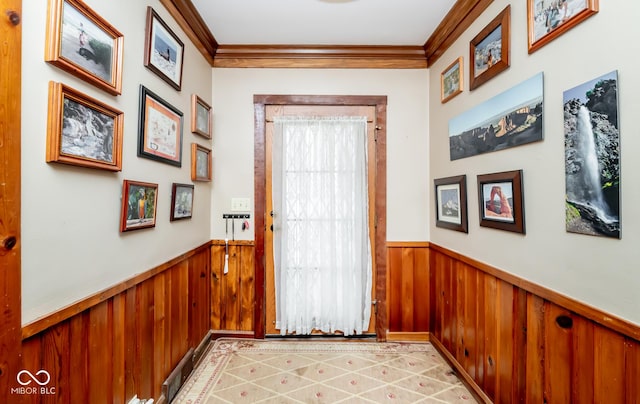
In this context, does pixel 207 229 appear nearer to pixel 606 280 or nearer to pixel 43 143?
pixel 43 143

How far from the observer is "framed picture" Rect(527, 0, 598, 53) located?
1119mm

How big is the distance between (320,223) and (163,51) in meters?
1.66

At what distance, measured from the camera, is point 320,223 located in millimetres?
2557

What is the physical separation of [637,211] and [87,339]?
2.08 metres

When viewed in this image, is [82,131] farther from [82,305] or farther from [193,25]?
[193,25]

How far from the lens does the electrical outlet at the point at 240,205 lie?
2.63 meters

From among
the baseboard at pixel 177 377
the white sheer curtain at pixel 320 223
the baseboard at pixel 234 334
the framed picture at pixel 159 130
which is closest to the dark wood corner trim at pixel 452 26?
the white sheer curtain at pixel 320 223

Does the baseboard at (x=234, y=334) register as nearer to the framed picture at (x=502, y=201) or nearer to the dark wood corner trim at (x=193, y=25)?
the framed picture at (x=502, y=201)

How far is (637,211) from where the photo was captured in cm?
95

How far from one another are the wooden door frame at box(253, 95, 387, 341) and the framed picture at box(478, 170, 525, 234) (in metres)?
0.94

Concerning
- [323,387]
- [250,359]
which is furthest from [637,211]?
[250,359]

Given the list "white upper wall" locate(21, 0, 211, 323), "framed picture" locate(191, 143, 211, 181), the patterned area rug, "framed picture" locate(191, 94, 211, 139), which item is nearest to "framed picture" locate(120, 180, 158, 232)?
"white upper wall" locate(21, 0, 211, 323)

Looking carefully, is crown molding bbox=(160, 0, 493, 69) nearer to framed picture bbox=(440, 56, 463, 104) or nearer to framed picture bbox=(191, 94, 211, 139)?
framed picture bbox=(440, 56, 463, 104)

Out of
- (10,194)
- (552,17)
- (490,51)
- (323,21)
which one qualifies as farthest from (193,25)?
(552,17)
